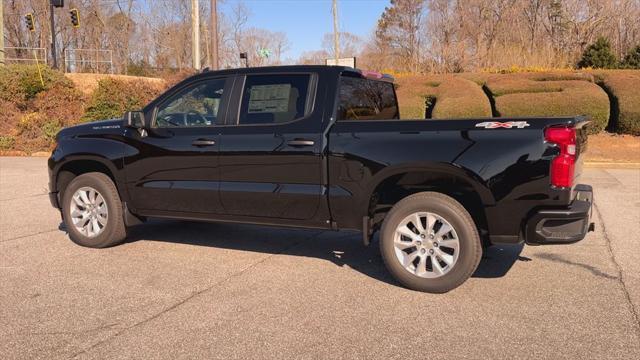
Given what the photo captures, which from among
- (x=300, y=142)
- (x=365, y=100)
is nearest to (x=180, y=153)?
(x=300, y=142)

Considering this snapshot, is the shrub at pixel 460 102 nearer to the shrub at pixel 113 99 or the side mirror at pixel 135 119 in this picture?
the shrub at pixel 113 99

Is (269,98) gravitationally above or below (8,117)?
above

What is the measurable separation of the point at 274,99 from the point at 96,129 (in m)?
2.15

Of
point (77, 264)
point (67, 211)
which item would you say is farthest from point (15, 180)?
point (77, 264)

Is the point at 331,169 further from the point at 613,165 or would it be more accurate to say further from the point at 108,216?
the point at 613,165

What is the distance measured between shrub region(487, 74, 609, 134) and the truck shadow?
11926 mm

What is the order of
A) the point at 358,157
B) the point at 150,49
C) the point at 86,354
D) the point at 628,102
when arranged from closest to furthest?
the point at 86,354, the point at 358,157, the point at 628,102, the point at 150,49

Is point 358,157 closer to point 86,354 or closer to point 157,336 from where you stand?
point 157,336

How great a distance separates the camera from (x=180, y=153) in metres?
5.51

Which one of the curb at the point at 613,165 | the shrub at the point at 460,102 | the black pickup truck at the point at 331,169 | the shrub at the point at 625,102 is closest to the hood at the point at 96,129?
the black pickup truck at the point at 331,169

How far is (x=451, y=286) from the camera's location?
4512 mm

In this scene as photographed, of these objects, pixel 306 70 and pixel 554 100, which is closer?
pixel 306 70

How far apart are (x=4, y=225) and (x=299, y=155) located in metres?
4.62

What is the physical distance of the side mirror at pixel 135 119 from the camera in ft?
18.4
